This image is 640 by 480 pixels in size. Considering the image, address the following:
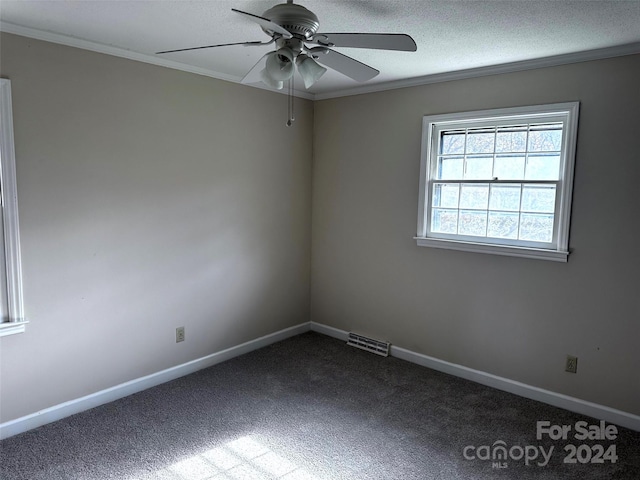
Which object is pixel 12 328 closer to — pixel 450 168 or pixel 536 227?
pixel 450 168

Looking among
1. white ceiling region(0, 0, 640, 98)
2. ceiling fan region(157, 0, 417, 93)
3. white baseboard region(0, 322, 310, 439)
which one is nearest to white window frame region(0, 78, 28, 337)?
white ceiling region(0, 0, 640, 98)

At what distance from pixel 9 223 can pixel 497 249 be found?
3.20 meters

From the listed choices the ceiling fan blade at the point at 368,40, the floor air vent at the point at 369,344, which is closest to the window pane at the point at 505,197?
the floor air vent at the point at 369,344

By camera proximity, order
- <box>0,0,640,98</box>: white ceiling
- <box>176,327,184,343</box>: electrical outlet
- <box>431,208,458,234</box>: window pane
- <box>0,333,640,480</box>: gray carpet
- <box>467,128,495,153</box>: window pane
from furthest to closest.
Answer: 1. <box>431,208,458,234</box>: window pane
2. <box>176,327,184,343</box>: electrical outlet
3. <box>467,128,495,153</box>: window pane
4. <box>0,333,640,480</box>: gray carpet
5. <box>0,0,640,98</box>: white ceiling

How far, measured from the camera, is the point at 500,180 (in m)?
3.24

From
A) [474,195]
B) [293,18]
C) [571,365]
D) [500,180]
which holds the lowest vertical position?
[571,365]

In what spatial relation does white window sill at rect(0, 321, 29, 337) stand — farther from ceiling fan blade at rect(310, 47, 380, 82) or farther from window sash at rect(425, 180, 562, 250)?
window sash at rect(425, 180, 562, 250)

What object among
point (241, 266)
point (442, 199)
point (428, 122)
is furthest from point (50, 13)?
point (442, 199)

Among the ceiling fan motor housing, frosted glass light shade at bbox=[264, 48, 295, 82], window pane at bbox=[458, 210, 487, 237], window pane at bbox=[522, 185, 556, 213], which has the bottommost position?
window pane at bbox=[458, 210, 487, 237]

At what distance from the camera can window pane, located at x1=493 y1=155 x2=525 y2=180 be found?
318cm

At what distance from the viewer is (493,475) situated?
2.36 meters

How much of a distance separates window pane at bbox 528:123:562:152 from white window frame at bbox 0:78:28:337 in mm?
3337

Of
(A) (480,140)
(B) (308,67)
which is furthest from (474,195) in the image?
(B) (308,67)

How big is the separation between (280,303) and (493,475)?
2.40m
